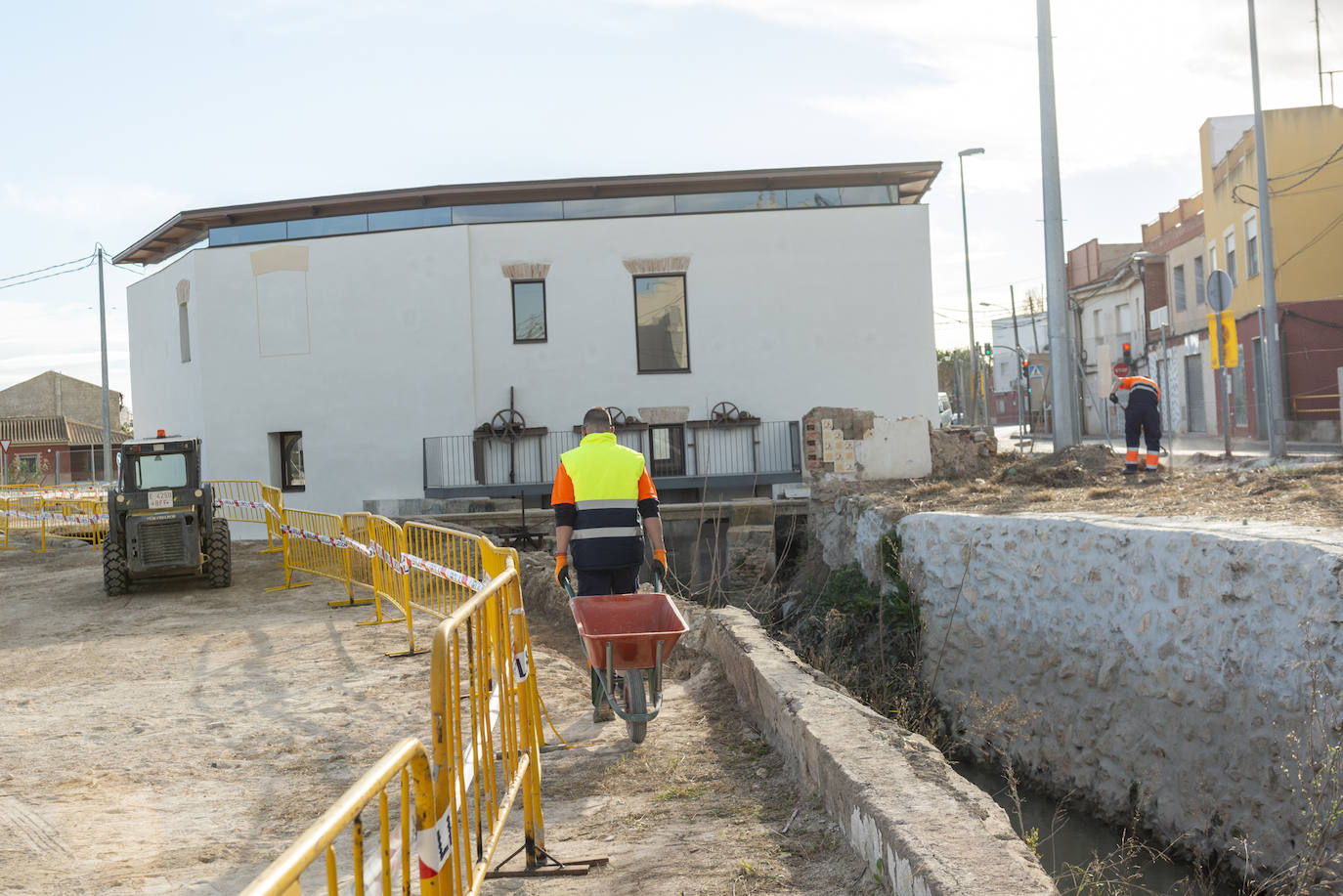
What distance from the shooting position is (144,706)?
8.13 meters

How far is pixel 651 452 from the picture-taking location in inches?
839

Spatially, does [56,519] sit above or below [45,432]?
below

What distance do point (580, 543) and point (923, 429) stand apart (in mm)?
11756

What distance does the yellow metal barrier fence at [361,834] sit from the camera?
1.92m

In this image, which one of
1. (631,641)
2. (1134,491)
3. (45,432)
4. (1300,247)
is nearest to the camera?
(631,641)

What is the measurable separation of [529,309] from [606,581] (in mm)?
15757

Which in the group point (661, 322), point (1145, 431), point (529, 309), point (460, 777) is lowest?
point (460, 777)

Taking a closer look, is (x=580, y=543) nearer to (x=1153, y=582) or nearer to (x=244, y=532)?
(x=1153, y=582)

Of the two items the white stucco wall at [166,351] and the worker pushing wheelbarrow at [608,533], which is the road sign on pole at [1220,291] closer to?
the worker pushing wheelbarrow at [608,533]

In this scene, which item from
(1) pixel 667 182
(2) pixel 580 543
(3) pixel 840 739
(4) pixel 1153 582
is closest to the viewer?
(3) pixel 840 739

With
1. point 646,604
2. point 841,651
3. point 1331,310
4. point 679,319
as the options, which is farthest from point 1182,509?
point 1331,310

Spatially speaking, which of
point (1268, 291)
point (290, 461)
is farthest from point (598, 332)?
point (1268, 291)

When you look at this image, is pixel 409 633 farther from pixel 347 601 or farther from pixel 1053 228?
pixel 1053 228

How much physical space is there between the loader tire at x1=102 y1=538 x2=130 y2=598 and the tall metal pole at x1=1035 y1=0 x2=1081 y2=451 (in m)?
13.0
